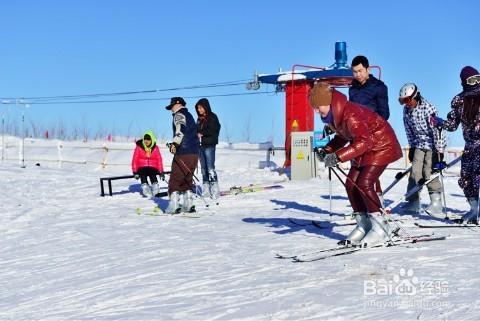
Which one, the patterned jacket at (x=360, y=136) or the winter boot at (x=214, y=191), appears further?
the winter boot at (x=214, y=191)

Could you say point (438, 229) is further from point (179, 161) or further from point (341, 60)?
point (341, 60)

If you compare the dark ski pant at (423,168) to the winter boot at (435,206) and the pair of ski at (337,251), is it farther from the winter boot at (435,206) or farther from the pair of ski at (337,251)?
the pair of ski at (337,251)

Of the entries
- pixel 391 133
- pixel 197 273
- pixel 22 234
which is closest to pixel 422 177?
pixel 391 133

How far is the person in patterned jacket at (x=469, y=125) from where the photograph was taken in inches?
303

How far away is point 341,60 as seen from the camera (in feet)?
62.6

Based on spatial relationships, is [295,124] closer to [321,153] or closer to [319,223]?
[319,223]

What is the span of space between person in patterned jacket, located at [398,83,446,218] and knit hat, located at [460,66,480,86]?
3.48ft

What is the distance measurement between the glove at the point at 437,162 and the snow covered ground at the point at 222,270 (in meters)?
0.66

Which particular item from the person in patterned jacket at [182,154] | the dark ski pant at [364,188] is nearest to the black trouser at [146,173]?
the person in patterned jacket at [182,154]

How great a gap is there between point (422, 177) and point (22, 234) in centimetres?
544

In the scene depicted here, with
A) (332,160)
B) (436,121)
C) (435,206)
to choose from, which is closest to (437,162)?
(436,121)

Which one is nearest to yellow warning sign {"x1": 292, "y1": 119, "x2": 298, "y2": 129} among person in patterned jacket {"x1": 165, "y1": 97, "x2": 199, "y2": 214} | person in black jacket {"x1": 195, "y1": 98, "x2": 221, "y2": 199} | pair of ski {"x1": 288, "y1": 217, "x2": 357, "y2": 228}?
person in black jacket {"x1": 195, "y1": 98, "x2": 221, "y2": 199}

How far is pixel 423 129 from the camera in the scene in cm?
894

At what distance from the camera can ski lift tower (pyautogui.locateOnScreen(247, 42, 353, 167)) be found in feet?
61.9
